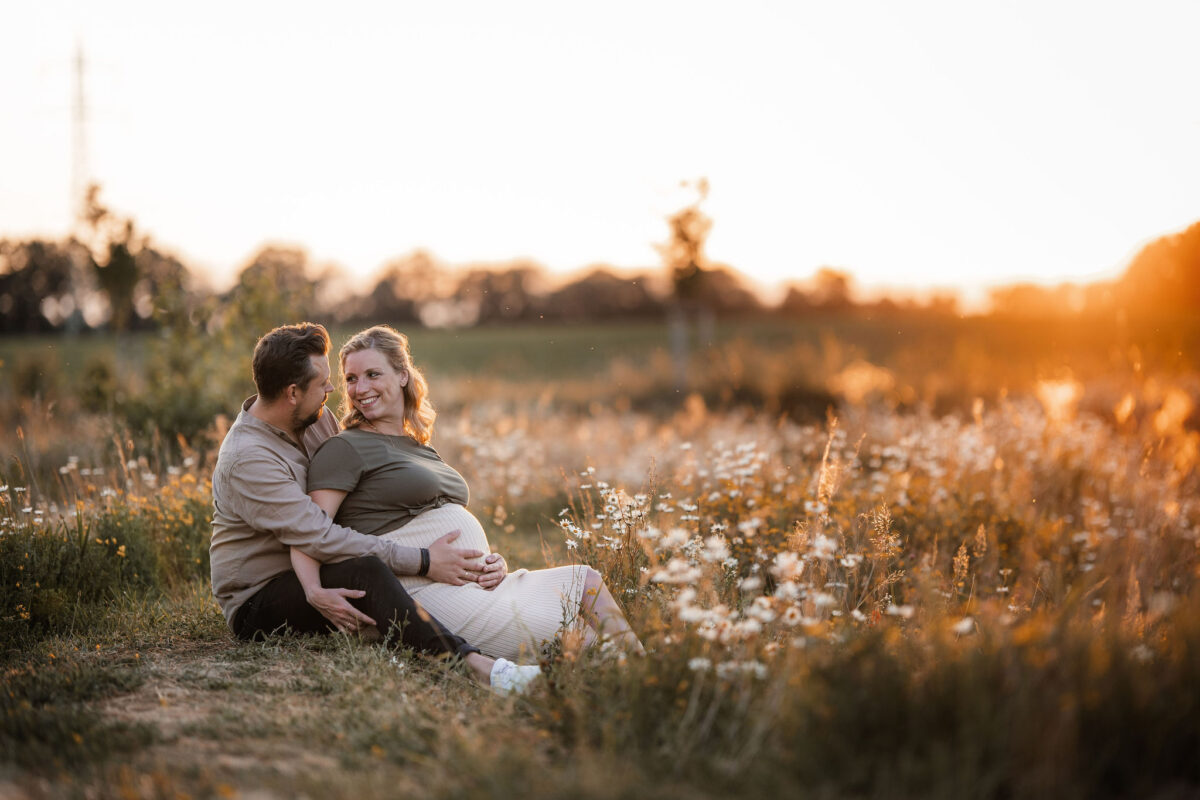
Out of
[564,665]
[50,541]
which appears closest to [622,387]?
[50,541]

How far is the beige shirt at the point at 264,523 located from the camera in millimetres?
3762

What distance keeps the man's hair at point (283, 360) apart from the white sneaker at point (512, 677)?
1.67 metres

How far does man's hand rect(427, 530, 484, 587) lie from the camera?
387cm

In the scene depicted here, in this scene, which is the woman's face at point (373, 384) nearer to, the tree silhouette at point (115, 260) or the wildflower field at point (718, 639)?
the wildflower field at point (718, 639)

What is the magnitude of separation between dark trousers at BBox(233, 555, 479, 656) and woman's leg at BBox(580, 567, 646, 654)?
0.56 m

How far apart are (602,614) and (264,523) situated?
1.61 m

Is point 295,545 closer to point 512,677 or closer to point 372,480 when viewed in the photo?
point 372,480

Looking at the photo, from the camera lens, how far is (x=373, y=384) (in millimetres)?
4172

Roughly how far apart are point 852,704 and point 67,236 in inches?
595

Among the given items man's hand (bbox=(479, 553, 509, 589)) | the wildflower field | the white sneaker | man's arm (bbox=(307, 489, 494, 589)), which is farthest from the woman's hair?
the white sneaker

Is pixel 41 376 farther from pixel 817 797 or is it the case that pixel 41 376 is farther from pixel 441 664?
pixel 817 797

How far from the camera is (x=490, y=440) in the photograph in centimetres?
852

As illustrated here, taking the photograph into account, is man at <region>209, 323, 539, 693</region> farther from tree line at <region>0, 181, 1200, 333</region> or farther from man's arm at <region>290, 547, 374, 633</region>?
tree line at <region>0, 181, 1200, 333</region>

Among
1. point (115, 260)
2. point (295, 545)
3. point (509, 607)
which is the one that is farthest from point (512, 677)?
point (115, 260)
